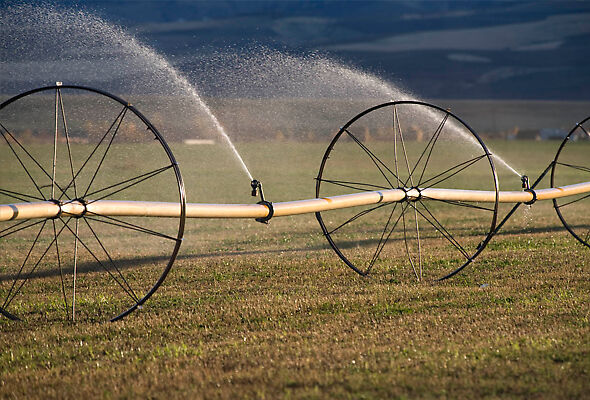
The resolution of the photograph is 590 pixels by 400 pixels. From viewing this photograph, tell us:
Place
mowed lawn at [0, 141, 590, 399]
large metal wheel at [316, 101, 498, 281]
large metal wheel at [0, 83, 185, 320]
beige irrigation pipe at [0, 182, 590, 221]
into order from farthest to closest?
large metal wheel at [316, 101, 498, 281] → large metal wheel at [0, 83, 185, 320] → beige irrigation pipe at [0, 182, 590, 221] → mowed lawn at [0, 141, 590, 399]

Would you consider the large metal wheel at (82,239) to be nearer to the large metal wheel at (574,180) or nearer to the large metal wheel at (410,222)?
the large metal wheel at (410,222)

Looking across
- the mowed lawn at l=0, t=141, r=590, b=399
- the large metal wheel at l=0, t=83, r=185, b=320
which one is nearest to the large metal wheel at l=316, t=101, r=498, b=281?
the mowed lawn at l=0, t=141, r=590, b=399

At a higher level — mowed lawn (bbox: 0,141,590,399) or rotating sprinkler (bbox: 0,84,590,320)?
rotating sprinkler (bbox: 0,84,590,320)

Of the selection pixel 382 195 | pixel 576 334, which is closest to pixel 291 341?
pixel 576 334

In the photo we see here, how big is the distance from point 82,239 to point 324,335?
6376 mm

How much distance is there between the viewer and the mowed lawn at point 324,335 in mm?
3465

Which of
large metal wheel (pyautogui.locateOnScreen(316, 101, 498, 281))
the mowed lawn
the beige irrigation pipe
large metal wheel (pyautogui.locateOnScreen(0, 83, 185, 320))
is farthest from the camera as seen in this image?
large metal wheel (pyautogui.locateOnScreen(316, 101, 498, 281))

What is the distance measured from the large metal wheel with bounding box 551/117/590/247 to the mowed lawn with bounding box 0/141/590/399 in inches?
34.2

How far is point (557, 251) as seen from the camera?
7309 millimetres

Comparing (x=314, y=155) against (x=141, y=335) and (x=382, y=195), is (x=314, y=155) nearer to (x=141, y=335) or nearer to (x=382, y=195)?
(x=382, y=195)

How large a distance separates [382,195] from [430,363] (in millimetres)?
2489

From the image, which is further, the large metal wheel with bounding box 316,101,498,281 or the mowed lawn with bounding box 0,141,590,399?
the large metal wheel with bounding box 316,101,498,281

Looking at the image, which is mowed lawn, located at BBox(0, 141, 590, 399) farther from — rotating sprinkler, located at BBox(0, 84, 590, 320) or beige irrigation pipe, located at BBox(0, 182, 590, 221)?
beige irrigation pipe, located at BBox(0, 182, 590, 221)

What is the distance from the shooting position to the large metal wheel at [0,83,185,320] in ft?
15.6
